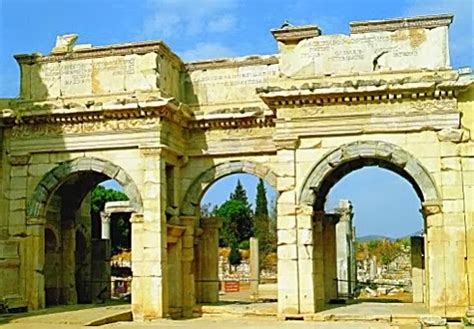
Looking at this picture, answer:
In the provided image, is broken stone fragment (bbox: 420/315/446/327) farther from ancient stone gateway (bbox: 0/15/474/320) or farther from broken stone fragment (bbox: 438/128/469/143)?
broken stone fragment (bbox: 438/128/469/143)

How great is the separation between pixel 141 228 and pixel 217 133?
3083 millimetres

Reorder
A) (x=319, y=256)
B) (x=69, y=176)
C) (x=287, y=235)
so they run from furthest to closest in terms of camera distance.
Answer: (x=319, y=256) → (x=69, y=176) → (x=287, y=235)

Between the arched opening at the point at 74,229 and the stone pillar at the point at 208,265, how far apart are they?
240 centimetres

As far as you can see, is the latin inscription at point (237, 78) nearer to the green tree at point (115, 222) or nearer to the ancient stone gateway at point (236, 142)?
the ancient stone gateway at point (236, 142)

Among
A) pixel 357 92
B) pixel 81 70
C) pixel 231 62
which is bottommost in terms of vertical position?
pixel 357 92

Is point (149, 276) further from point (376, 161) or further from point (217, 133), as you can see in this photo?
point (376, 161)

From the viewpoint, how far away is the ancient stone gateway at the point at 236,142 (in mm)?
15914

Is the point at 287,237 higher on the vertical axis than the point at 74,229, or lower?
lower

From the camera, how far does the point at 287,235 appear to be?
16.4m

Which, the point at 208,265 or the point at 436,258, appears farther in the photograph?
the point at 208,265

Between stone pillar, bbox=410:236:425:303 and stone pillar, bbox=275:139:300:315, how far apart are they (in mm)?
4617

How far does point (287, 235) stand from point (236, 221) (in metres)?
33.7

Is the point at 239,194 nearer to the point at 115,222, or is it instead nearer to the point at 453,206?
the point at 115,222

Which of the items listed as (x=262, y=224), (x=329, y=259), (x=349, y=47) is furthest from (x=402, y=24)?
(x=262, y=224)
